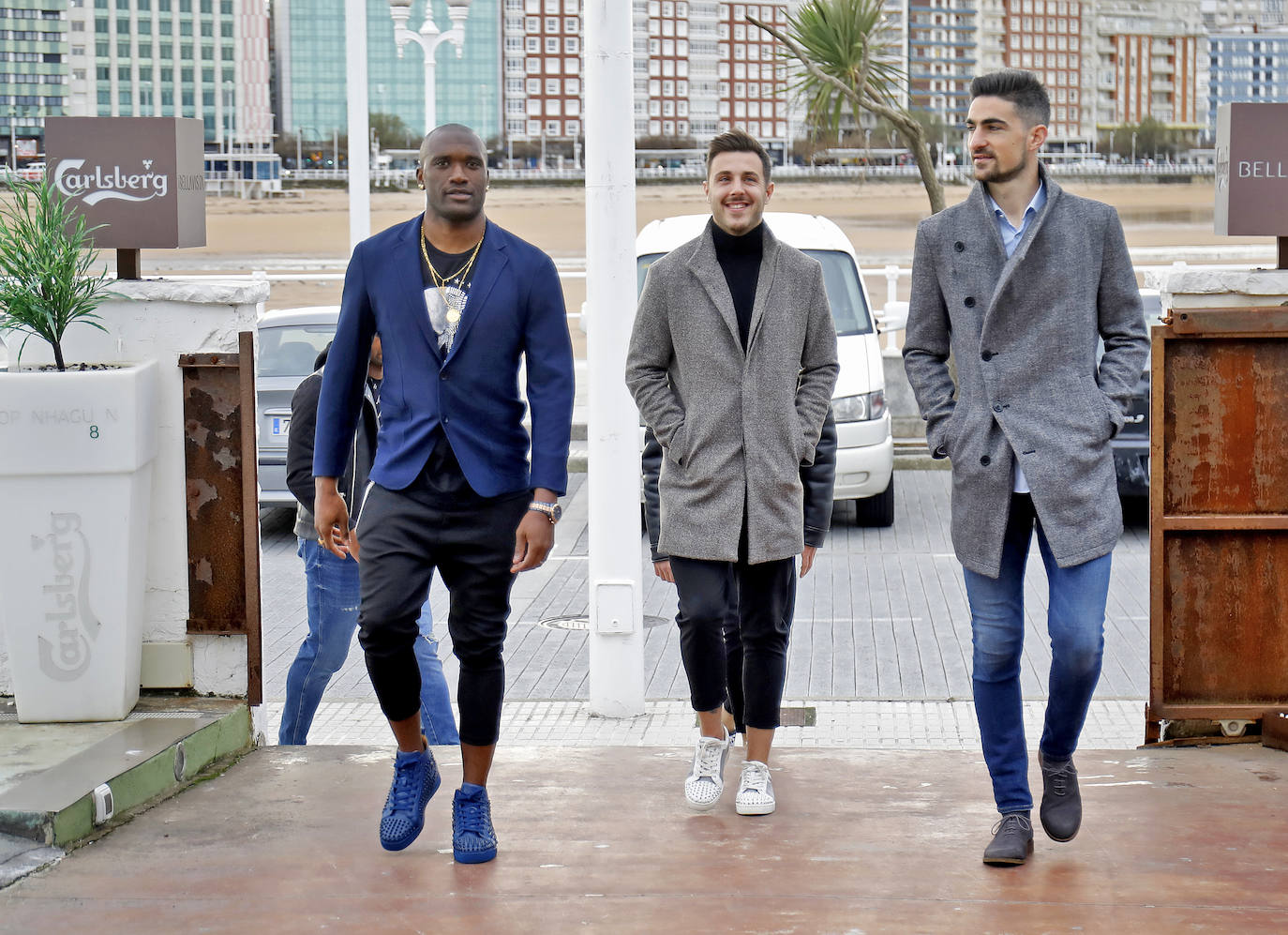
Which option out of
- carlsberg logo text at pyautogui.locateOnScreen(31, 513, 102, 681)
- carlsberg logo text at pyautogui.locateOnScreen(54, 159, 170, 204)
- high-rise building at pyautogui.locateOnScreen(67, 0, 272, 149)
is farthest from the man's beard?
high-rise building at pyautogui.locateOnScreen(67, 0, 272, 149)

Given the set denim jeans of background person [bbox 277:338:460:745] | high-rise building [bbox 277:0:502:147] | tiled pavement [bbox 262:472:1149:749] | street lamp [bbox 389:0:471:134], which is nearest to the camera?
denim jeans of background person [bbox 277:338:460:745]

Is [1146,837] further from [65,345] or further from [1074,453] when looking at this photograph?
[65,345]

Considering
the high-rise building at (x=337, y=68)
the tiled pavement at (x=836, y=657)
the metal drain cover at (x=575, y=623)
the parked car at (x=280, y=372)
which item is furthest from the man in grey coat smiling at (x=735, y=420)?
the high-rise building at (x=337, y=68)

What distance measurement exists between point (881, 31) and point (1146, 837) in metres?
17.3

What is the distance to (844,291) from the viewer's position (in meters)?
12.2

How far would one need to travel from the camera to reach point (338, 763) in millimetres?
5117

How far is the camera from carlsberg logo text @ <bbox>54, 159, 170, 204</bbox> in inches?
211

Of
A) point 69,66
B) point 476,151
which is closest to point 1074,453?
point 476,151

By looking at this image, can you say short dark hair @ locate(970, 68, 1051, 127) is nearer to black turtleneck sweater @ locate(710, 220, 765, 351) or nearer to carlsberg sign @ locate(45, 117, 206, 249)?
black turtleneck sweater @ locate(710, 220, 765, 351)

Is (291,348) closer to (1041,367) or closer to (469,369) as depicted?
(469,369)

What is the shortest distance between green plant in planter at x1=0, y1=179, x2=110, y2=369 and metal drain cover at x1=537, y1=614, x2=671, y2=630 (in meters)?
3.97

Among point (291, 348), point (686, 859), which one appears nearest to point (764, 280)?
point (686, 859)

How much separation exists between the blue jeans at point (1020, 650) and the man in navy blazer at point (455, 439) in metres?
1.12

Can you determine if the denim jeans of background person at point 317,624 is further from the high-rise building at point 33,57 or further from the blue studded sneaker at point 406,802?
the high-rise building at point 33,57
